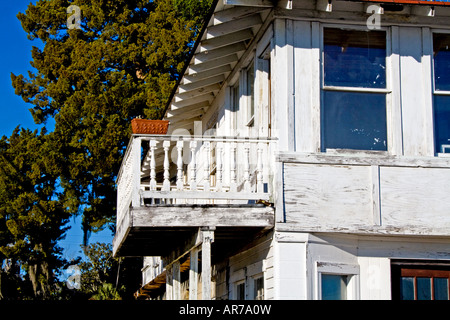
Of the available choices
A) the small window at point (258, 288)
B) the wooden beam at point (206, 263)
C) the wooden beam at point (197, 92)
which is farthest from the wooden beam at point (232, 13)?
the wooden beam at point (197, 92)

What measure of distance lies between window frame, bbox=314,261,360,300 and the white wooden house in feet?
0.05

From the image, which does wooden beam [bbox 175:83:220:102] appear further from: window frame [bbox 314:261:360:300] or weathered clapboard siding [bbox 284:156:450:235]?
window frame [bbox 314:261:360:300]

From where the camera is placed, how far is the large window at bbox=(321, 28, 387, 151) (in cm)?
1070

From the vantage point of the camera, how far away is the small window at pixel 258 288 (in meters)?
11.5

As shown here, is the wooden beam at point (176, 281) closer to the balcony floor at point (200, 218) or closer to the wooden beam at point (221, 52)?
the balcony floor at point (200, 218)

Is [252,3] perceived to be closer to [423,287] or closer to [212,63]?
[212,63]

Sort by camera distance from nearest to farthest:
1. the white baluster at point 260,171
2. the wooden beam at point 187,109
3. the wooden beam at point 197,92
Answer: the white baluster at point 260,171
the wooden beam at point 197,92
the wooden beam at point 187,109

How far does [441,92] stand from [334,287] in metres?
3.14

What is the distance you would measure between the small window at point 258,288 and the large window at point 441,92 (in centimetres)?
317

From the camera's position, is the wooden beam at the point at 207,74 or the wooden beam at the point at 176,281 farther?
the wooden beam at the point at 176,281

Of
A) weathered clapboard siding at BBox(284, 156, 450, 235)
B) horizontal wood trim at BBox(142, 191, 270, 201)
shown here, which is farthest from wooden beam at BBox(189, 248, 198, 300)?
weathered clapboard siding at BBox(284, 156, 450, 235)
